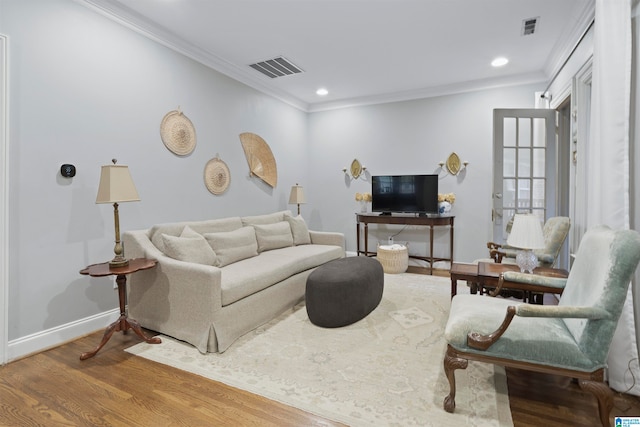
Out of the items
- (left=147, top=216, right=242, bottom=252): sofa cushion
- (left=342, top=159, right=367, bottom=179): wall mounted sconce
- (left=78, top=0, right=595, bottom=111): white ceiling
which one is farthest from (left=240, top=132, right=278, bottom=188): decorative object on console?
(left=342, top=159, right=367, bottom=179): wall mounted sconce

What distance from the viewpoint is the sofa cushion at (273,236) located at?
3902mm

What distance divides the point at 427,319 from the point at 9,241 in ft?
11.0

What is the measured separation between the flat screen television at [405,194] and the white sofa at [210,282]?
1.84 m

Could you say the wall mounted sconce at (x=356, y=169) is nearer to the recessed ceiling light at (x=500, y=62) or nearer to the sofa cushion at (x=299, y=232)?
the sofa cushion at (x=299, y=232)

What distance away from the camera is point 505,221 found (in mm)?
4047

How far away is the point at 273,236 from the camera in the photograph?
4.02 meters

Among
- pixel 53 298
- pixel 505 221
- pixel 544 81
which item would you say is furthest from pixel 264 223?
pixel 544 81

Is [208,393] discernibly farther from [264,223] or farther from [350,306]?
[264,223]

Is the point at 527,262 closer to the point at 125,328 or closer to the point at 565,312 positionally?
the point at 565,312

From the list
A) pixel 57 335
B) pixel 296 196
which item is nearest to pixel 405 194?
pixel 296 196

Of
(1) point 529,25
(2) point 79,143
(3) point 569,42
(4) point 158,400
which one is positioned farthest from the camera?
(3) point 569,42

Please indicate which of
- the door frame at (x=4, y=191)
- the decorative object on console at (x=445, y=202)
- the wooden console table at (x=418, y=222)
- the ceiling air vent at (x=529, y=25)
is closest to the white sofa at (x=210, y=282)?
the door frame at (x=4, y=191)

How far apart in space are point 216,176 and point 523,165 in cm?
382

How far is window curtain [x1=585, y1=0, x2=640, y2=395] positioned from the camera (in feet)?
6.22
